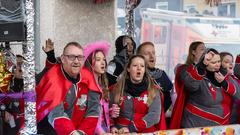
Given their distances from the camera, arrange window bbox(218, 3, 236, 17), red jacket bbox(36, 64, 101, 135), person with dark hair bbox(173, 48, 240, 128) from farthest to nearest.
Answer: window bbox(218, 3, 236, 17) < person with dark hair bbox(173, 48, 240, 128) < red jacket bbox(36, 64, 101, 135)

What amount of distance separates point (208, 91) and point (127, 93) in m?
0.82

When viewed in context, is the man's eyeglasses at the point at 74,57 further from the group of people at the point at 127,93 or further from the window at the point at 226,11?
the window at the point at 226,11

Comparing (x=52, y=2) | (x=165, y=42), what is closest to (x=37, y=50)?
(x=52, y=2)

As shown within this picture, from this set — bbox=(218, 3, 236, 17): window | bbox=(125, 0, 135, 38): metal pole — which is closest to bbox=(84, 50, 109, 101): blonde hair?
bbox=(125, 0, 135, 38): metal pole

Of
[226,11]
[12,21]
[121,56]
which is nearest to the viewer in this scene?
[12,21]

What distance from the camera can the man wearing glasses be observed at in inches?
143

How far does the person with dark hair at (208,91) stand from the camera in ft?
14.4

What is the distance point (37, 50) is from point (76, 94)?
7.66 ft

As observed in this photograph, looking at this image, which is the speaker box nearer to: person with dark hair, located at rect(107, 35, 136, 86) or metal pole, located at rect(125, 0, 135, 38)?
person with dark hair, located at rect(107, 35, 136, 86)

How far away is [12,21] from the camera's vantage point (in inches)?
137

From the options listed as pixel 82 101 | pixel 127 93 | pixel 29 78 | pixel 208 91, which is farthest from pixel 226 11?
pixel 29 78

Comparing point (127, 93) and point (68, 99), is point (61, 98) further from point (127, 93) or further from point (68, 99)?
point (127, 93)

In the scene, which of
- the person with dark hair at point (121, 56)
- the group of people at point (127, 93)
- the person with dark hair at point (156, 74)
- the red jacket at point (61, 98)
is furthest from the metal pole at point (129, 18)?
the red jacket at point (61, 98)

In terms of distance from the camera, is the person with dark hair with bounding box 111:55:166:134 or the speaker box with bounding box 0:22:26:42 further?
the person with dark hair with bounding box 111:55:166:134
